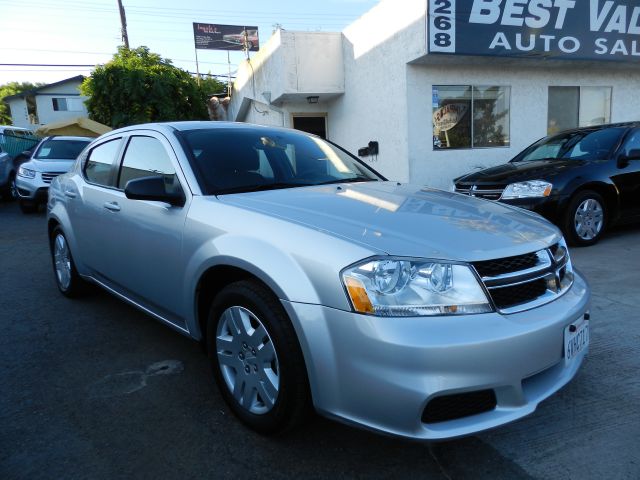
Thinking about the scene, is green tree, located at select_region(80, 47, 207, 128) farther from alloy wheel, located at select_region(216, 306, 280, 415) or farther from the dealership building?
alloy wheel, located at select_region(216, 306, 280, 415)

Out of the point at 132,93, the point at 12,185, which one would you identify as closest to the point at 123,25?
the point at 132,93

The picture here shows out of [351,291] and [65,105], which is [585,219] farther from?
[65,105]

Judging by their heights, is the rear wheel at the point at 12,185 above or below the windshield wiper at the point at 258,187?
below

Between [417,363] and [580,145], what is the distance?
5.94 meters

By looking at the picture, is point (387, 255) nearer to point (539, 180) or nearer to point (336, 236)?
point (336, 236)

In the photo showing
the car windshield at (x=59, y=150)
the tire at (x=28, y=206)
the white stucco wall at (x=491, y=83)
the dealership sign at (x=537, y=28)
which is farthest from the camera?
the car windshield at (x=59, y=150)

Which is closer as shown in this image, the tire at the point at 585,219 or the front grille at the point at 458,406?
the front grille at the point at 458,406

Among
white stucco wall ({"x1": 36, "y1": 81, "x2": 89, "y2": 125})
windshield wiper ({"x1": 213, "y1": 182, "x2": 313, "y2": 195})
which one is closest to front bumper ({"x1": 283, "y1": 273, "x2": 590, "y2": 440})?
windshield wiper ({"x1": 213, "y1": 182, "x2": 313, "y2": 195})

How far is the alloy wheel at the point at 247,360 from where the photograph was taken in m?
2.22

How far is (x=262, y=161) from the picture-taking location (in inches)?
125

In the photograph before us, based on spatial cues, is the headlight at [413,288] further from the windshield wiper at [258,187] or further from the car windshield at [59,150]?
the car windshield at [59,150]

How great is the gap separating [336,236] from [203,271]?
0.84m

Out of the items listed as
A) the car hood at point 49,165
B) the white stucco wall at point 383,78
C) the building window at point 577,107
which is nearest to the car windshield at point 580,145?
the white stucco wall at point 383,78

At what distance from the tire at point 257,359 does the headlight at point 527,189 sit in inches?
176
